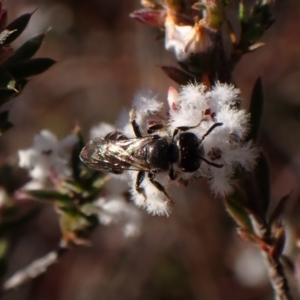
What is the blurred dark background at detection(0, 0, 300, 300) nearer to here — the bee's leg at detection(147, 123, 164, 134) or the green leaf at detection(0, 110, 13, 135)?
the bee's leg at detection(147, 123, 164, 134)

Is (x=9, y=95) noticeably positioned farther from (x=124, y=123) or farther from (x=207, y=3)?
(x=207, y=3)

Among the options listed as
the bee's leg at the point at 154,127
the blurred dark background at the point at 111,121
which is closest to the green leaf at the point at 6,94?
the bee's leg at the point at 154,127

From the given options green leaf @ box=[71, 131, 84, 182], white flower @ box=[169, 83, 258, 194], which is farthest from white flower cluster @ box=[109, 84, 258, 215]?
green leaf @ box=[71, 131, 84, 182]

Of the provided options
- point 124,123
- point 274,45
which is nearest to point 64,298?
point 274,45

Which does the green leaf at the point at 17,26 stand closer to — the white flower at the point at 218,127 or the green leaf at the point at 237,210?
the white flower at the point at 218,127

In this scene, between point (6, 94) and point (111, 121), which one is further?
point (111, 121)

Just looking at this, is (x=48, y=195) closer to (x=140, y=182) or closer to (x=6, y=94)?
(x=140, y=182)

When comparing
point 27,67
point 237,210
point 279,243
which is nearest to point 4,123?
point 27,67
